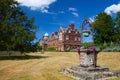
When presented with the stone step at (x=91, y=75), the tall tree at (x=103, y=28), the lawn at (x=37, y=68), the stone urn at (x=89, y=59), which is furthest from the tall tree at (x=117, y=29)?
the stone step at (x=91, y=75)

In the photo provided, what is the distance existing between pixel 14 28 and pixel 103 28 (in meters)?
48.4

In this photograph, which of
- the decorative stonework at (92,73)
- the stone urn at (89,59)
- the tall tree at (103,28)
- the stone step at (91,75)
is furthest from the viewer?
the tall tree at (103,28)

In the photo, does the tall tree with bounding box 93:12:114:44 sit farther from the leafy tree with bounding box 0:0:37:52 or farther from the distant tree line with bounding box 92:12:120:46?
the leafy tree with bounding box 0:0:37:52

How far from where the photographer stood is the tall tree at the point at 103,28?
259 ft

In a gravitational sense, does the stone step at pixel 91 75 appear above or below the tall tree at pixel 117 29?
below

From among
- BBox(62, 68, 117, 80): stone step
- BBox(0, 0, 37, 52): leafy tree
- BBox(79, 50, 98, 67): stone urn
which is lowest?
BBox(62, 68, 117, 80): stone step

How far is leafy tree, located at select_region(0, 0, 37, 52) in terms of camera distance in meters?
35.8

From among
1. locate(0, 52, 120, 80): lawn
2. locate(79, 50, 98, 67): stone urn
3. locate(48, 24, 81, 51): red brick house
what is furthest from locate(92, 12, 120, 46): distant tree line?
locate(79, 50, 98, 67): stone urn

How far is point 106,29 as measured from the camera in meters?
78.9

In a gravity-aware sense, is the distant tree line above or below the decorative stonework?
above

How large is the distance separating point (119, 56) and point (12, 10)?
794 inches

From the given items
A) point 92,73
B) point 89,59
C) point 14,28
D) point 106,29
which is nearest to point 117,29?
point 106,29

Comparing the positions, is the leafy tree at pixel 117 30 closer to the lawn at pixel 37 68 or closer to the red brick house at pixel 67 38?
the red brick house at pixel 67 38

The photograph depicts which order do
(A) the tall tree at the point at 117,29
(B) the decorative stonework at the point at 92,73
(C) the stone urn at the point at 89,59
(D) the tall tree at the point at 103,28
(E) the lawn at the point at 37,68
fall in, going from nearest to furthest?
(B) the decorative stonework at the point at 92,73, (E) the lawn at the point at 37,68, (C) the stone urn at the point at 89,59, (A) the tall tree at the point at 117,29, (D) the tall tree at the point at 103,28
